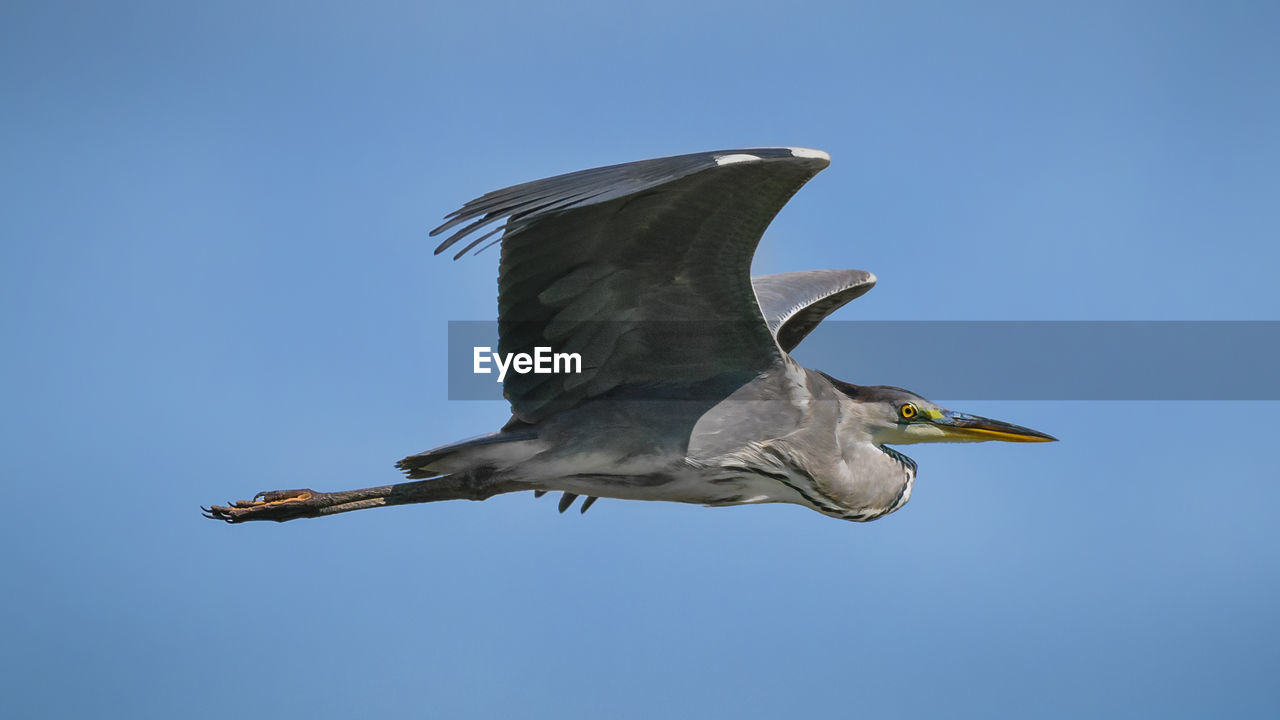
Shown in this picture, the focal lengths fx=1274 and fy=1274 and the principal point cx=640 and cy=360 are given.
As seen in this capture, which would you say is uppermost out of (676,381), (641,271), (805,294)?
(805,294)

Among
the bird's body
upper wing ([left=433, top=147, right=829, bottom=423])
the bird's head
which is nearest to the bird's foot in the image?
the bird's body

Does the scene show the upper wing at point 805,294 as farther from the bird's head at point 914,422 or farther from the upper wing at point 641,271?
the upper wing at point 641,271

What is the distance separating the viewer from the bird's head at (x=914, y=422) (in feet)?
25.0

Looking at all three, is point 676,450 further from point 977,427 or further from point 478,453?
point 977,427

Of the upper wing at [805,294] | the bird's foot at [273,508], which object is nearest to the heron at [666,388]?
the bird's foot at [273,508]

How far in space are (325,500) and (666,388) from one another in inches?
82.4

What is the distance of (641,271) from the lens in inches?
250

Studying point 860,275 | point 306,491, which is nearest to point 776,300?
point 860,275

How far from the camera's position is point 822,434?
7160mm

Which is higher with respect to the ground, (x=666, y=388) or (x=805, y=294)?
(x=805, y=294)

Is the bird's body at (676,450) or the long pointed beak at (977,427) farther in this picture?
the long pointed beak at (977,427)

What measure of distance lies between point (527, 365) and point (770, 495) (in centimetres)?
162

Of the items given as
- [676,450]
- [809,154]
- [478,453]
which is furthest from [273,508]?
[809,154]

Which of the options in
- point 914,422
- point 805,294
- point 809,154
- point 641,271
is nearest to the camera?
point 809,154
